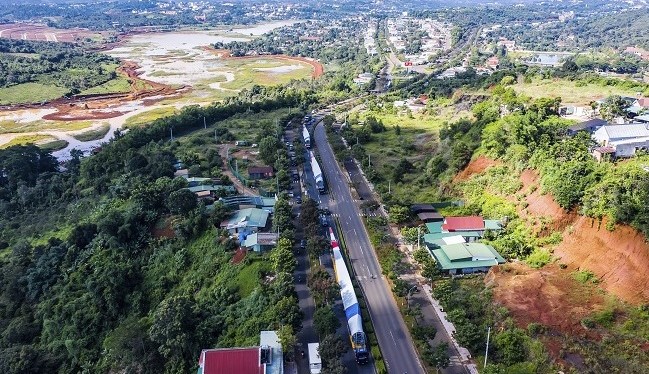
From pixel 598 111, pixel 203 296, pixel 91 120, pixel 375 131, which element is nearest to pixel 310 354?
pixel 203 296

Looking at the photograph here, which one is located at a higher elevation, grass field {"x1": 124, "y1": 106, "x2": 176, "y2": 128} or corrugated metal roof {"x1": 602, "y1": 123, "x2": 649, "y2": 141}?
corrugated metal roof {"x1": 602, "y1": 123, "x2": 649, "y2": 141}

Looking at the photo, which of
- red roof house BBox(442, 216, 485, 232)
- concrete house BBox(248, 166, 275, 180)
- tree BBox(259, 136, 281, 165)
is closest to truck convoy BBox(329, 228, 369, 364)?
red roof house BBox(442, 216, 485, 232)

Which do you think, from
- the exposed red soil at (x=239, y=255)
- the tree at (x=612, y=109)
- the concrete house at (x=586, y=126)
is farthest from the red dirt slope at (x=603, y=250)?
the exposed red soil at (x=239, y=255)

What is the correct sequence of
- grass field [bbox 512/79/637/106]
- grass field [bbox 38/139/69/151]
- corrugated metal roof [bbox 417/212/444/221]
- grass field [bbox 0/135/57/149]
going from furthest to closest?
grass field [bbox 0/135/57/149] → grass field [bbox 38/139/69/151] → grass field [bbox 512/79/637/106] → corrugated metal roof [bbox 417/212/444/221]

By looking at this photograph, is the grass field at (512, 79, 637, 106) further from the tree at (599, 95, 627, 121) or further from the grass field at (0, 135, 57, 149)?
the grass field at (0, 135, 57, 149)

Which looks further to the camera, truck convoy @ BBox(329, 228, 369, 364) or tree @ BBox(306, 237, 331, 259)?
tree @ BBox(306, 237, 331, 259)

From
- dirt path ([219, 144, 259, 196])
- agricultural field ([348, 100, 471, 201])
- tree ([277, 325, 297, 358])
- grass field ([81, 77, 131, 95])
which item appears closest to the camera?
tree ([277, 325, 297, 358])

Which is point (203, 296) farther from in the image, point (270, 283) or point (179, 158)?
point (179, 158)
